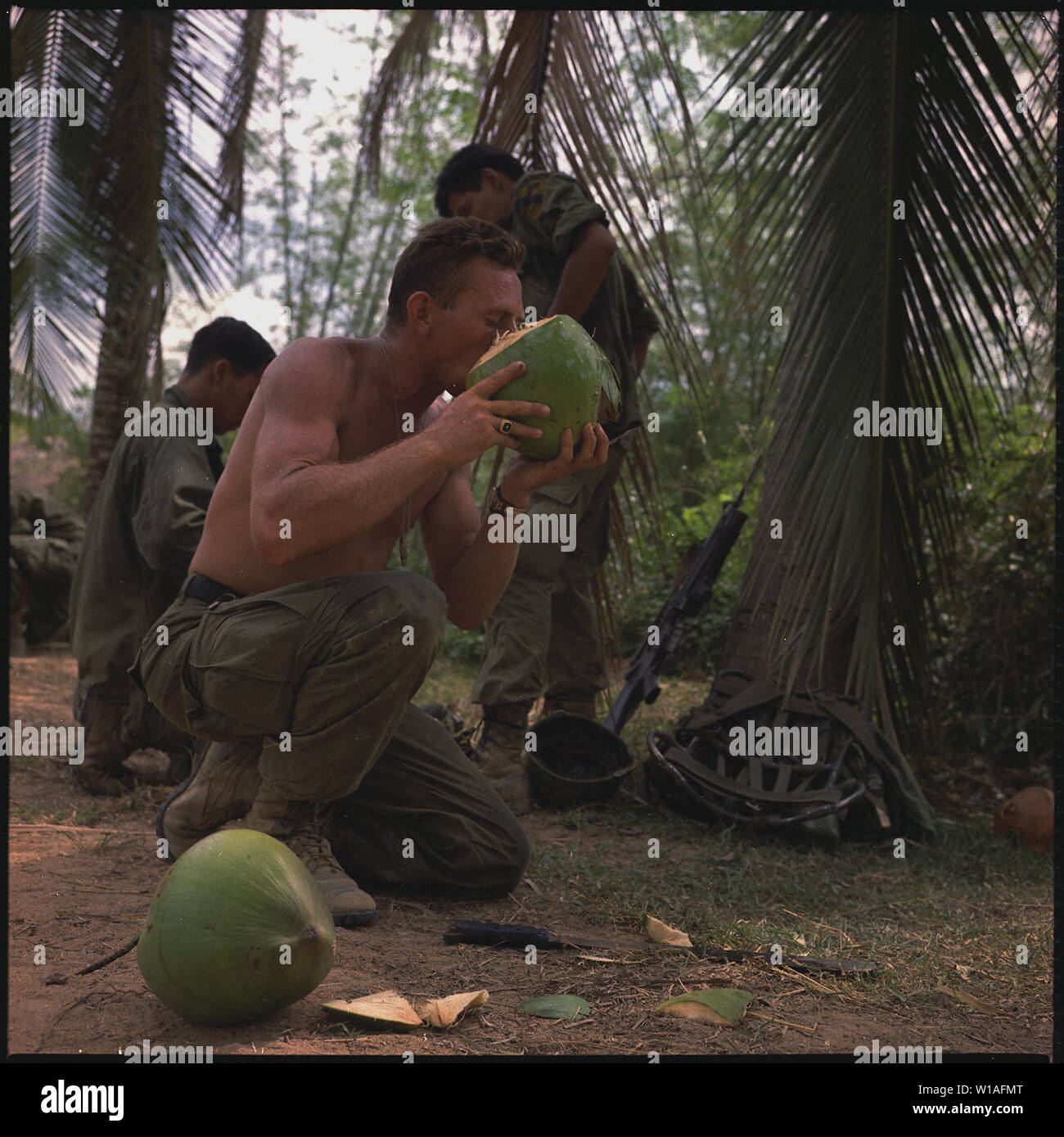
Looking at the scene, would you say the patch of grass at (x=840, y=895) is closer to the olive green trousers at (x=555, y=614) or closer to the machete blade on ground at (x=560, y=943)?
the machete blade on ground at (x=560, y=943)

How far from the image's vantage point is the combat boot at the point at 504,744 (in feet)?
11.3

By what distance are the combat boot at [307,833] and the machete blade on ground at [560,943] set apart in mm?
218

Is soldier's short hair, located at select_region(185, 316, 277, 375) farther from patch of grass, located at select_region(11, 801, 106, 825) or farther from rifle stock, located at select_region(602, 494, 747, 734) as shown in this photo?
rifle stock, located at select_region(602, 494, 747, 734)

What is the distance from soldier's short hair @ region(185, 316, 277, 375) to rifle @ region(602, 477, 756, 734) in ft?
5.34

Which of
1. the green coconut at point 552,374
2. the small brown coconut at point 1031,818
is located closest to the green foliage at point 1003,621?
the small brown coconut at point 1031,818

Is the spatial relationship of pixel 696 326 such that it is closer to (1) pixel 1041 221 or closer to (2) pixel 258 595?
(1) pixel 1041 221

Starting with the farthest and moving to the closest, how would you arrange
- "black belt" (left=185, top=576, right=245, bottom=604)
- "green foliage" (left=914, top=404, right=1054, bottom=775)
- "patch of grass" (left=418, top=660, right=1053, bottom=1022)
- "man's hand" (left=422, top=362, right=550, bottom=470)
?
"green foliage" (left=914, top=404, right=1054, bottom=775) < "black belt" (left=185, top=576, right=245, bottom=604) < "patch of grass" (left=418, top=660, right=1053, bottom=1022) < "man's hand" (left=422, top=362, right=550, bottom=470)

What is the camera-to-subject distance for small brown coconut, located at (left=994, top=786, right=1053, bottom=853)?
3.25 metres

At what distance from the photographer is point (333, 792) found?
2.20 metres

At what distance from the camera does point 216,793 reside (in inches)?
93.1

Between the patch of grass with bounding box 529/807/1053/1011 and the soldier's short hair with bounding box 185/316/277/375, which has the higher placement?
the soldier's short hair with bounding box 185/316/277/375

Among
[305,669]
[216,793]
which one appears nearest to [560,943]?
[305,669]

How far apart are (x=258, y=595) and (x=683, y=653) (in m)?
5.20

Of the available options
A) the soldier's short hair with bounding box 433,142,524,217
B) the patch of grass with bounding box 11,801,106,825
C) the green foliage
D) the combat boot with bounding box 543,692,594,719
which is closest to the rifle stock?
the combat boot with bounding box 543,692,594,719
